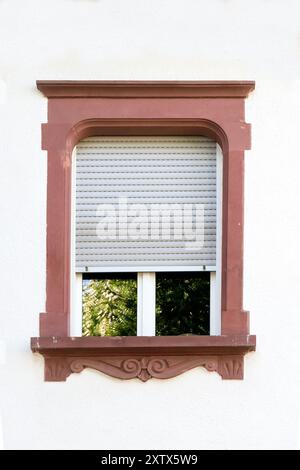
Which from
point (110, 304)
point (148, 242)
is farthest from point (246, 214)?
point (110, 304)

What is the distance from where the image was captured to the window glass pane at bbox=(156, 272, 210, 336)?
12.7 meters

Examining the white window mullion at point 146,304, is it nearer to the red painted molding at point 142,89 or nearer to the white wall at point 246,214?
the white wall at point 246,214

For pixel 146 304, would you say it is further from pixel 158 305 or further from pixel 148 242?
pixel 148 242

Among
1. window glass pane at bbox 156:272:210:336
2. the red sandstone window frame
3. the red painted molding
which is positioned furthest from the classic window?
the red painted molding

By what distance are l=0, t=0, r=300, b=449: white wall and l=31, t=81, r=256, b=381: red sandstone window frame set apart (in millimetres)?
81

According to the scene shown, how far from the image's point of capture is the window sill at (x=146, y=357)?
40.2 ft

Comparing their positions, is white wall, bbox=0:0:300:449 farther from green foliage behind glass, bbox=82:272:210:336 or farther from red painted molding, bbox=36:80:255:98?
green foliage behind glass, bbox=82:272:210:336

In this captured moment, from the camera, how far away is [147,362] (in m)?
12.3

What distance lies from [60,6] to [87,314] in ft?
8.04

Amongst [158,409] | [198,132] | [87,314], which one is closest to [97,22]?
[198,132]

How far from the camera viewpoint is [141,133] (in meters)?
12.9

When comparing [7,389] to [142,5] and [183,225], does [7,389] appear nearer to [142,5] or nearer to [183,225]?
[183,225]

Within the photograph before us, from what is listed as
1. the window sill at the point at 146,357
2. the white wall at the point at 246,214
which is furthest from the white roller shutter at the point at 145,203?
the window sill at the point at 146,357

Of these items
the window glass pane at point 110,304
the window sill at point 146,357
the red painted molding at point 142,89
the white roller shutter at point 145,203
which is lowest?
the window sill at point 146,357
